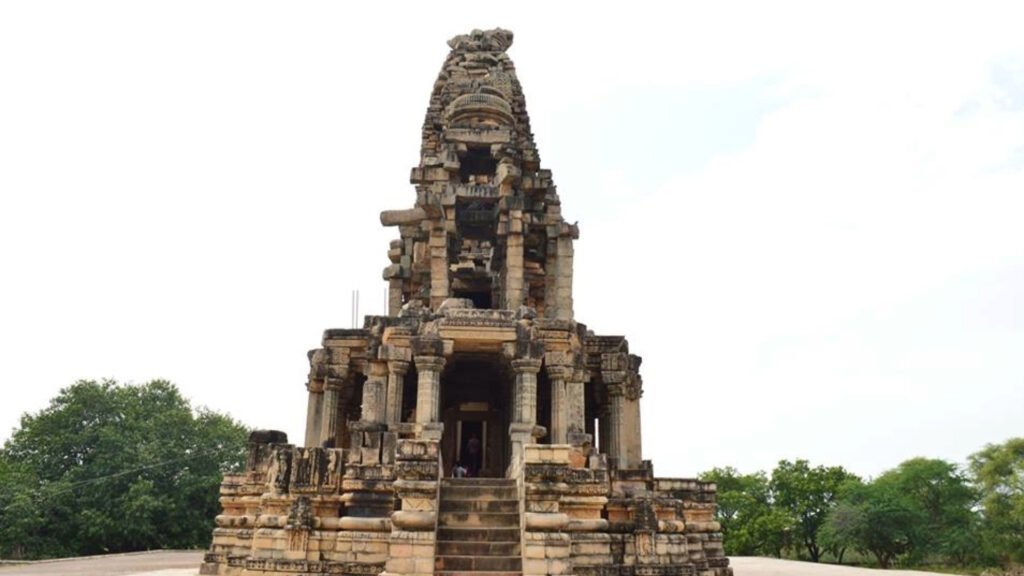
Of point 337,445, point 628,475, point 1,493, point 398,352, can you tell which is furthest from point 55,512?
point 628,475

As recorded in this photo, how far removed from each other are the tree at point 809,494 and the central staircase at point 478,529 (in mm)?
31542

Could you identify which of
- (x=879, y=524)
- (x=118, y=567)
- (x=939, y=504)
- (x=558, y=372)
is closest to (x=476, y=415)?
(x=558, y=372)

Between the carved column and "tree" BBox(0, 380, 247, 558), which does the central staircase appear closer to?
the carved column

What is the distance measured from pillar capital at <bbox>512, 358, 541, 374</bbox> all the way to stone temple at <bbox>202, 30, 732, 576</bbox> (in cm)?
3

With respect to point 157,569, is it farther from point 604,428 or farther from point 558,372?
point 558,372

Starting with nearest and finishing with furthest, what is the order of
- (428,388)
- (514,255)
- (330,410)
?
(428,388), (330,410), (514,255)

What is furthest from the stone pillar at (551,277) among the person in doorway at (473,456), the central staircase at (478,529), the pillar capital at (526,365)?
the central staircase at (478,529)

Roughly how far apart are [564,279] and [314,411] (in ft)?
20.9

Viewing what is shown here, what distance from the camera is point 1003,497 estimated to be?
3153cm

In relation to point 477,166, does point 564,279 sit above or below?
below

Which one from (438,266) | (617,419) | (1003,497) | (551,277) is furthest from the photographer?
(1003,497)

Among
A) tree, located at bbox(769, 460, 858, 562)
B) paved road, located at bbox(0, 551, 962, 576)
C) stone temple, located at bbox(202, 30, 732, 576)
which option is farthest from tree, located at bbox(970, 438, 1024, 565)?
A: stone temple, located at bbox(202, 30, 732, 576)

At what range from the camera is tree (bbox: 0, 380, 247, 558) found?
3084 centimetres

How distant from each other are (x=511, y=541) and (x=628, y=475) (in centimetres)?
357
